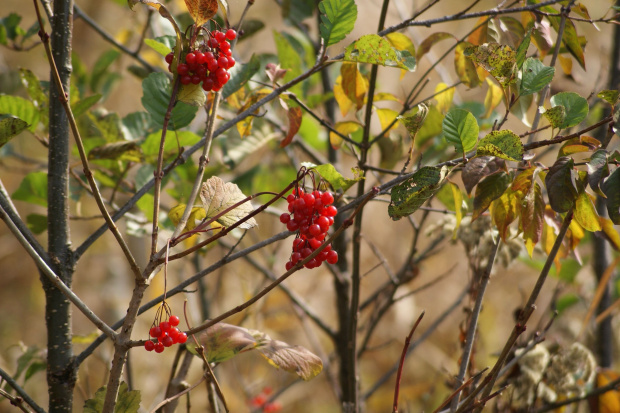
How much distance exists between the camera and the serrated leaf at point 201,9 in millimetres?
554

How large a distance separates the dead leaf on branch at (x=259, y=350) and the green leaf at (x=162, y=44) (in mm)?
344

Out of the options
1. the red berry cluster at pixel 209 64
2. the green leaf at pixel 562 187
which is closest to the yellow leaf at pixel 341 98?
the red berry cluster at pixel 209 64

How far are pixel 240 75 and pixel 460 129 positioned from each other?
33 centimetres

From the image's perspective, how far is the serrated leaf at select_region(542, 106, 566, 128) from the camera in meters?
0.57

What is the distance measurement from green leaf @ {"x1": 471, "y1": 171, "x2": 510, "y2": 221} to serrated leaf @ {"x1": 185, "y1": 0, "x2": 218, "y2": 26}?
1.06 ft

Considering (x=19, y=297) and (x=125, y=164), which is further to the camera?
(x=19, y=297)

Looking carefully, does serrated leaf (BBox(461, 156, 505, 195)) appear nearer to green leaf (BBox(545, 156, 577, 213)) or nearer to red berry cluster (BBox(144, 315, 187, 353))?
green leaf (BBox(545, 156, 577, 213))

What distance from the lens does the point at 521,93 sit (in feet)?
1.97

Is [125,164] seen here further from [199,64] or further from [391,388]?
[391,388]

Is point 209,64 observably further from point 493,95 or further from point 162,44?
point 493,95

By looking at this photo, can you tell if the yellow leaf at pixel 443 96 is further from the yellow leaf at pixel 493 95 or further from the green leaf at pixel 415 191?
the green leaf at pixel 415 191

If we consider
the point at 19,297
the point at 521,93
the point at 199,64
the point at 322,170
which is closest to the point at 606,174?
the point at 521,93

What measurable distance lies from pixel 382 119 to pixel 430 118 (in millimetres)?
108

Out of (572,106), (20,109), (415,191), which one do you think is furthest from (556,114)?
(20,109)
